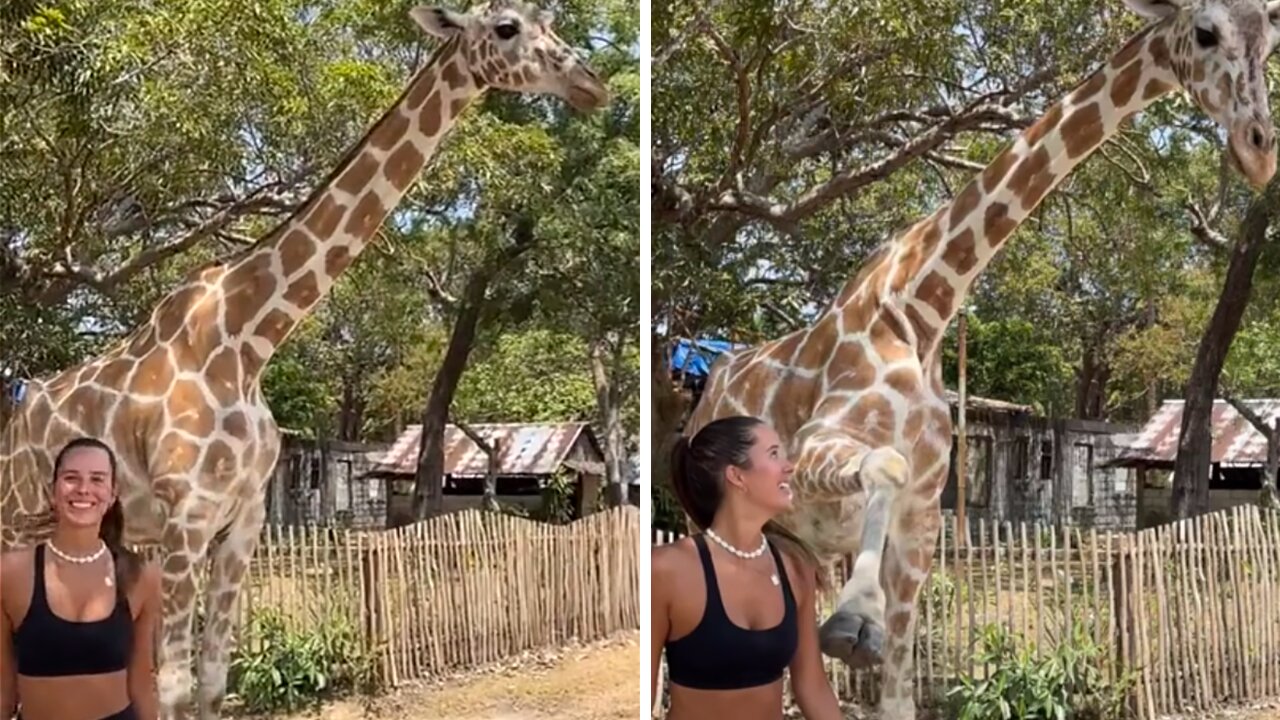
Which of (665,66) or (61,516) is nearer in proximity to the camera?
(61,516)

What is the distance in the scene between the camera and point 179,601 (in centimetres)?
289

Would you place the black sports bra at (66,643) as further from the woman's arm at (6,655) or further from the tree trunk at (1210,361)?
the tree trunk at (1210,361)

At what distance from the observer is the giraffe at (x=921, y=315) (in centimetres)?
276

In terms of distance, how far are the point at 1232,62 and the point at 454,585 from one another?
6.19 feet

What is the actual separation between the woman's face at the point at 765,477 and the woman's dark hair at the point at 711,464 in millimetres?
14

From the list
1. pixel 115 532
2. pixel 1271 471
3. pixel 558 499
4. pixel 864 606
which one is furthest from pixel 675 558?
pixel 1271 471

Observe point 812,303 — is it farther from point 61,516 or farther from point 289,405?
point 61,516

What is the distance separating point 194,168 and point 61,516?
0.75 m

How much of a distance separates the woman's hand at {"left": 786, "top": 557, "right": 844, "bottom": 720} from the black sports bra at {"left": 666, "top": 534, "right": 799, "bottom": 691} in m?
0.02

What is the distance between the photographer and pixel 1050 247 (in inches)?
117

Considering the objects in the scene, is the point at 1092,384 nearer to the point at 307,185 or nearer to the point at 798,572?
the point at 798,572

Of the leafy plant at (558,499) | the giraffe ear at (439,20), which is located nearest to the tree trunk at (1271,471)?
the leafy plant at (558,499)

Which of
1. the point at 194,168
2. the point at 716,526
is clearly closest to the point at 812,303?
the point at 716,526

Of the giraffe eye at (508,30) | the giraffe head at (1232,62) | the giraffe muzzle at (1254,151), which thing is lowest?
the giraffe muzzle at (1254,151)
